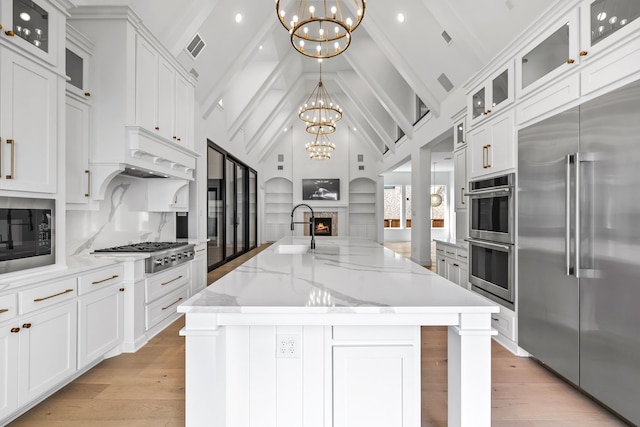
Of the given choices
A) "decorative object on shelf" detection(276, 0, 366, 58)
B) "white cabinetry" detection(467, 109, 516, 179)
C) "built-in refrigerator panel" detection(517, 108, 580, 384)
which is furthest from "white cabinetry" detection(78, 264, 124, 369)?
"white cabinetry" detection(467, 109, 516, 179)

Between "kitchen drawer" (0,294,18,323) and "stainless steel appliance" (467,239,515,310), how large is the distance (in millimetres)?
3453

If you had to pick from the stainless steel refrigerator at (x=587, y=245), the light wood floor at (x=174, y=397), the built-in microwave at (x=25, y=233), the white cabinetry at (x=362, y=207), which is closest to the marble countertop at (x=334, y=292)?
the light wood floor at (x=174, y=397)

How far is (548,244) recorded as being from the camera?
2354 mm

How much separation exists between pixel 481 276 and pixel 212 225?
4.80 metres

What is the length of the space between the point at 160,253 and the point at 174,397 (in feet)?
4.78

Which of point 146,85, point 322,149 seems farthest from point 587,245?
point 322,149

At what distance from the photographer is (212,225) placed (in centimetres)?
634

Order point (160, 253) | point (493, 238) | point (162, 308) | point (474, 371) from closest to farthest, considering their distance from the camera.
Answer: point (474, 371) < point (493, 238) < point (160, 253) < point (162, 308)

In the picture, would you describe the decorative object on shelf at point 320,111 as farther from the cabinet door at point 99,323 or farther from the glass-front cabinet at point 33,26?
the cabinet door at point 99,323

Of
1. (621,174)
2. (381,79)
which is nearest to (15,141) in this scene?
(621,174)

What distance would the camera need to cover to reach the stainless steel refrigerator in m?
1.74

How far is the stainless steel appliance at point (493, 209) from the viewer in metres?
2.81

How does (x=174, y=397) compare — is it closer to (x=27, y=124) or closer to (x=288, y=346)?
(x=288, y=346)

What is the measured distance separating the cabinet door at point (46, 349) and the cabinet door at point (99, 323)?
0.08 meters
